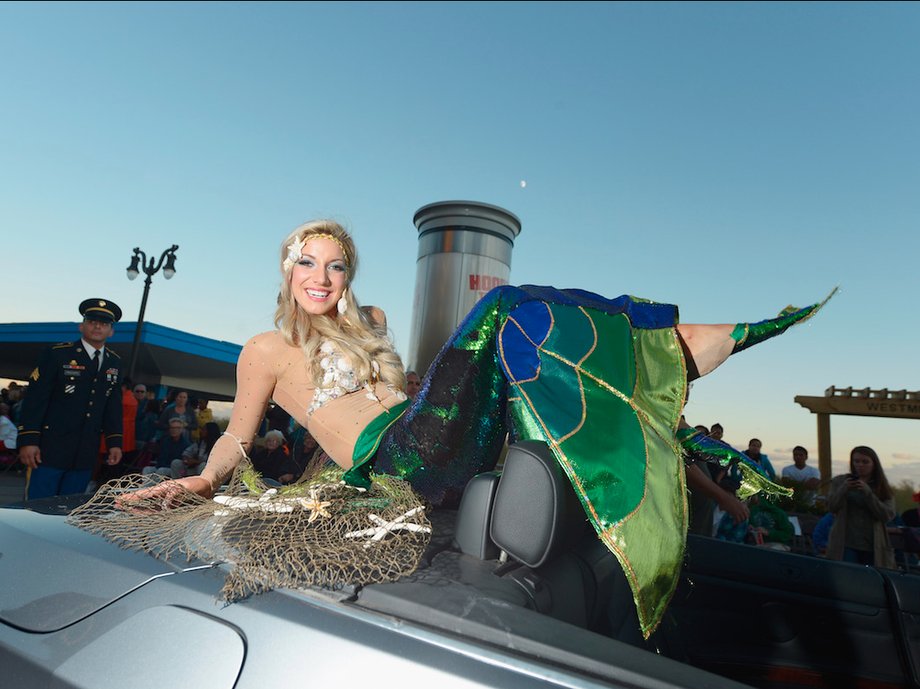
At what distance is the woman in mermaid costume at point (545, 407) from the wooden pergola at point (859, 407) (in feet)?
44.4

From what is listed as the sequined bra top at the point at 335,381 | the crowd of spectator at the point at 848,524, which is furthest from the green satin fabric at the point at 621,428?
the crowd of spectator at the point at 848,524

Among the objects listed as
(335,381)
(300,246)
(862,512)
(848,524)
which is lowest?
(848,524)

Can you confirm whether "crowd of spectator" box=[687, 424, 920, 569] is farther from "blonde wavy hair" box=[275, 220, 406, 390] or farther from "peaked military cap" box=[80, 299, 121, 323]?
"peaked military cap" box=[80, 299, 121, 323]

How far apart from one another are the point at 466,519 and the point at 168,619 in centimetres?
55

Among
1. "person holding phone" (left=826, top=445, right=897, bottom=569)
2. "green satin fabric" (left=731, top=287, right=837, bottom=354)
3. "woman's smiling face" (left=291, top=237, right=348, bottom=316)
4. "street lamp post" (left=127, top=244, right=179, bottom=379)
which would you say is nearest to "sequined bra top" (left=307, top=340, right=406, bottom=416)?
"woman's smiling face" (left=291, top=237, right=348, bottom=316)

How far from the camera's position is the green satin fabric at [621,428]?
120 centimetres

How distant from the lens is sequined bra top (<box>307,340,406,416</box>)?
205 cm

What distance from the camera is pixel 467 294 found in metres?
8.11

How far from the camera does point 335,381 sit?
207cm

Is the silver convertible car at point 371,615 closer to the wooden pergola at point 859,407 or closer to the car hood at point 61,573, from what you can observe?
the car hood at point 61,573

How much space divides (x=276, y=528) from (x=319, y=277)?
109 centimetres

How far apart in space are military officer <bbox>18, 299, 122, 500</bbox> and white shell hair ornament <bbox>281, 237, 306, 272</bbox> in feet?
8.71

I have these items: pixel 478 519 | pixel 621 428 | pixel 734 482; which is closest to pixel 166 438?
pixel 734 482

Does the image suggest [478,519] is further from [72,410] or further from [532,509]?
[72,410]
